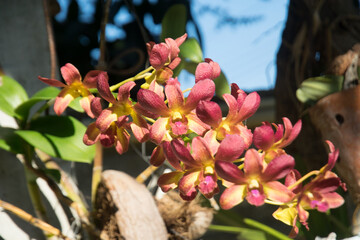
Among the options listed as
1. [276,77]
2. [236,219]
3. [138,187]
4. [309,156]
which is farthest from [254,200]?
[276,77]

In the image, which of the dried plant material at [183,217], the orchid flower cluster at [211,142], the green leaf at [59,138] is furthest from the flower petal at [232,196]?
the dried plant material at [183,217]

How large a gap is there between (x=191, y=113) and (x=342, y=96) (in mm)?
460

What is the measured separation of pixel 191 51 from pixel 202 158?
0.47 metres

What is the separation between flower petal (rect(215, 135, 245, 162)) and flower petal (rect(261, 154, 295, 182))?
0.09 ft

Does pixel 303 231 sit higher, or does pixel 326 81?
pixel 326 81

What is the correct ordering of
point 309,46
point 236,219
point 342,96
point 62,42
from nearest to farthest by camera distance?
1. point 342,96
2. point 236,219
3. point 309,46
4. point 62,42

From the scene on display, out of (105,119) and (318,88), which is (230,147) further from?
(318,88)

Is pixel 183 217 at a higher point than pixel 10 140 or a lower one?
lower

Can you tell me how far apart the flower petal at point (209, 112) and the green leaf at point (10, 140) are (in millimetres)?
483

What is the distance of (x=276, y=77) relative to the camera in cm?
108

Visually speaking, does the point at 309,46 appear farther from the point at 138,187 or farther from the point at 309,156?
the point at 138,187

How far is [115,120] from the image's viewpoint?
36cm

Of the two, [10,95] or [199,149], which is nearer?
[199,149]

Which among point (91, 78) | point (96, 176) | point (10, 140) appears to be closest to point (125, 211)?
point (96, 176)
